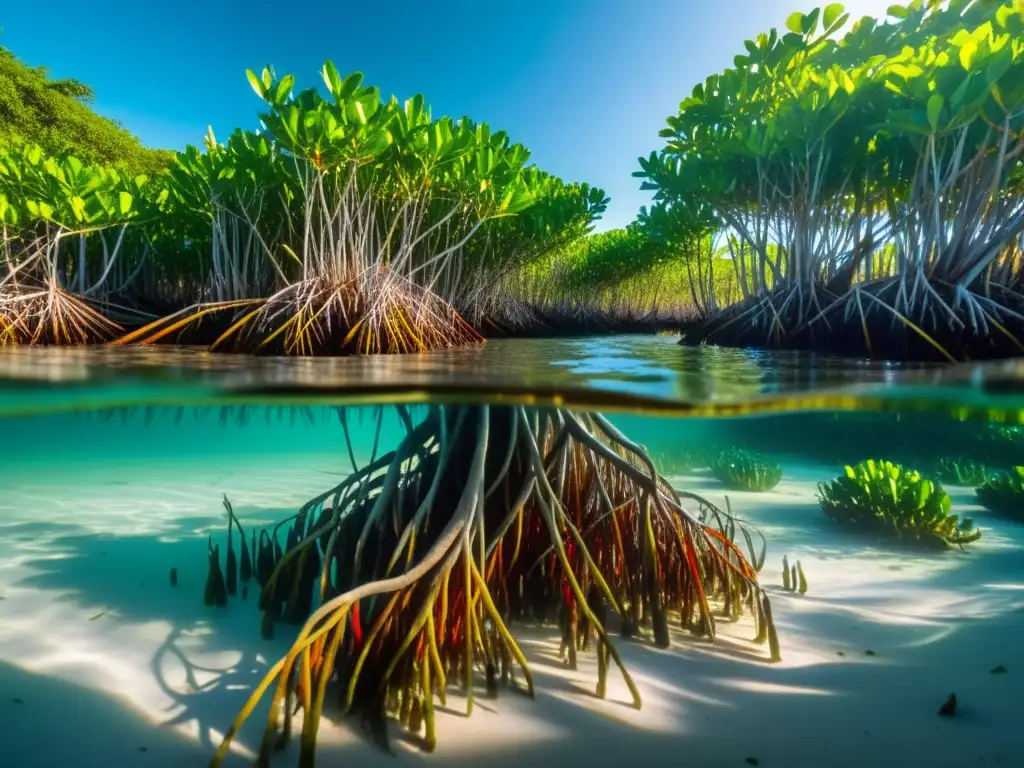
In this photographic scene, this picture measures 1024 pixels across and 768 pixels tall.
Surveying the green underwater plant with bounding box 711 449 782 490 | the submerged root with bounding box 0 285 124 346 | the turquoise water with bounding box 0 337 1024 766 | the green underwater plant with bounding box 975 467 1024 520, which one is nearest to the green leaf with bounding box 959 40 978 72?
the turquoise water with bounding box 0 337 1024 766

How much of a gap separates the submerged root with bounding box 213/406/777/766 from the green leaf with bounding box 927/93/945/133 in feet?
14.8

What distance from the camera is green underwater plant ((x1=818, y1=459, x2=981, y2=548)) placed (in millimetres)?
5949

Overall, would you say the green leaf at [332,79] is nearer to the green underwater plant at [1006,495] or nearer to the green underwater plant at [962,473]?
the green underwater plant at [1006,495]

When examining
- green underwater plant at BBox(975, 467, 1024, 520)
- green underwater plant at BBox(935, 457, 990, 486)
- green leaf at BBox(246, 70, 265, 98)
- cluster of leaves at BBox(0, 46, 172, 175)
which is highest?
cluster of leaves at BBox(0, 46, 172, 175)

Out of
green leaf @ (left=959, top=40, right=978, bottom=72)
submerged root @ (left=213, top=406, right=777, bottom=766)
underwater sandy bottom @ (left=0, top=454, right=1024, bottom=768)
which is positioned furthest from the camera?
green leaf @ (left=959, top=40, right=978, bottom=72)

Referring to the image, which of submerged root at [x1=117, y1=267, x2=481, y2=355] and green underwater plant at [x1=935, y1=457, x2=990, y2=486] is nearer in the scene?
submerged root at [x1=117, y1=267, x2=481, y2=355]

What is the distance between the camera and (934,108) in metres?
5.00

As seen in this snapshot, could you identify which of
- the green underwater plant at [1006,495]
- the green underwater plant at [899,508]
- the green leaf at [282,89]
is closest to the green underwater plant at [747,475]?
the green underwater plant at [1006,495]

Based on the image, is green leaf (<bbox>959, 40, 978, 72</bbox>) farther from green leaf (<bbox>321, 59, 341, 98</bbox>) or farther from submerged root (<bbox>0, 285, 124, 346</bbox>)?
submerged root (<bbox>0, 285, 124, 346</bbox>)

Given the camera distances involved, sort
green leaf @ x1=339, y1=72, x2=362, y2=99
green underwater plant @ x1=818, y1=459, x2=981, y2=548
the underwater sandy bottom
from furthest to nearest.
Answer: green underwater plant @ x1=818, y1=459, x2=981, y2=548 < green leaf @ x1=339, y1=72, x2=362, y2=99 < the underwater sandy bottom

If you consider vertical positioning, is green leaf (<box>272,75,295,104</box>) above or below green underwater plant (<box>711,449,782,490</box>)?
above

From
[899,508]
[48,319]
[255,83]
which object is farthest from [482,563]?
[48,319]

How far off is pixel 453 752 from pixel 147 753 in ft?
4.41

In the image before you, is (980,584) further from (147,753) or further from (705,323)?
(147,753)
